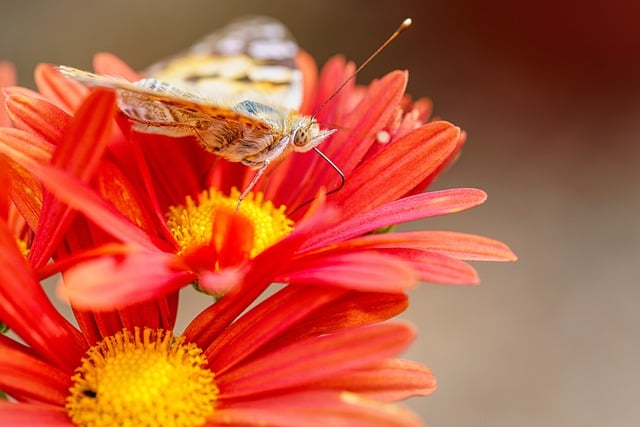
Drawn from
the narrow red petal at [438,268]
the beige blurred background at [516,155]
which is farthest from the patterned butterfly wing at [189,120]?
the beige blurred background at [516,155]

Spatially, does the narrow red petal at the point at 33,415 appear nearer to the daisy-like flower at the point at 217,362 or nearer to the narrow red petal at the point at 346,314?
the daisy-like flower at the point at 217,362

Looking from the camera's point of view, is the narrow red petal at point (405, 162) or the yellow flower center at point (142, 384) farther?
the narrow red petal at point (405, 162)

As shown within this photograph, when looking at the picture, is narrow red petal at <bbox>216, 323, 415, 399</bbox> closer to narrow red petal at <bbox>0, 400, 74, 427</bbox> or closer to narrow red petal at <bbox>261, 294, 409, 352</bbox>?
narrow red petal at <bbox>261, 294, 409, 352</bbox>

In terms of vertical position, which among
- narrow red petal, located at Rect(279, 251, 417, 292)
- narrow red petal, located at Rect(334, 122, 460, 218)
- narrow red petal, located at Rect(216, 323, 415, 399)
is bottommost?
narrow red petal, located at Rect(216, 323, 415, 399)

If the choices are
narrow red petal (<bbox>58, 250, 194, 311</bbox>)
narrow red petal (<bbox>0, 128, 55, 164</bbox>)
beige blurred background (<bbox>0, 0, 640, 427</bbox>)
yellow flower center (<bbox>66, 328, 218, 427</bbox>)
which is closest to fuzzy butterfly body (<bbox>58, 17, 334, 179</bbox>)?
narrow red petal (<bbox>0, 128, 55, 164</bbox>)

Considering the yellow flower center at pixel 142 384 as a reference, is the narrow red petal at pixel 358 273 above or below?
above

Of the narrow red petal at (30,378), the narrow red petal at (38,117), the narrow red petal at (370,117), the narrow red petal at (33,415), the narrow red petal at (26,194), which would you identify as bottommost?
the narrow red petal at (33,415)

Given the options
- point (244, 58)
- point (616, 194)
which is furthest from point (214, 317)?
point (616, 194)
